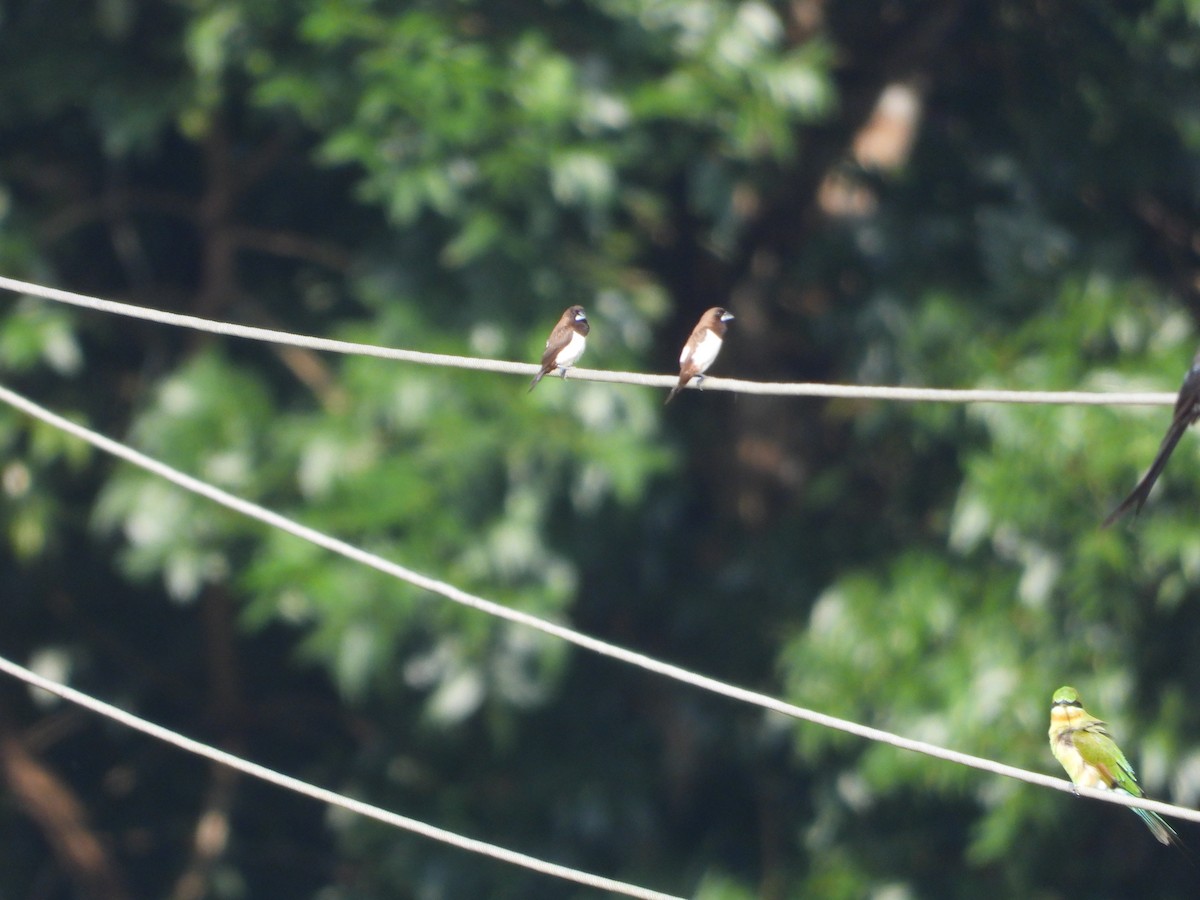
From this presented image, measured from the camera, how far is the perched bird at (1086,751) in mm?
5352

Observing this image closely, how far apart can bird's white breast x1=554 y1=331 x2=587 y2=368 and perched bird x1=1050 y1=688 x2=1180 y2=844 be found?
6.74 feet

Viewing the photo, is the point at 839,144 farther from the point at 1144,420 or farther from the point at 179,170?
the point at 179,170

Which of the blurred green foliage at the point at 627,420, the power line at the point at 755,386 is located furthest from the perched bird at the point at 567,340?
the power line at the point at 755,386

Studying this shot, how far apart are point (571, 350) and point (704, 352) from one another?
1.84 ft

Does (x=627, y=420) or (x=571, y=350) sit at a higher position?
(x=627, y=420)

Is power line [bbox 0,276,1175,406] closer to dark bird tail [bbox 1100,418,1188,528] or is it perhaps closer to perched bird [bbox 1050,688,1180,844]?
dark bird tail [bbox 1100,418,1188,528]

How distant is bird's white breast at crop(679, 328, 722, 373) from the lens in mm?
5902

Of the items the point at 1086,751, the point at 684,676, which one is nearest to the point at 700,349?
the point at 1086,751

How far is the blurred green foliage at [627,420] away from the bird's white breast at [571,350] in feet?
3.16

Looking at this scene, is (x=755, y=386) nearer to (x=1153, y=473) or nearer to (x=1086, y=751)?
(x=1153, y=473)

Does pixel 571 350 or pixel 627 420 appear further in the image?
pixel 627 420

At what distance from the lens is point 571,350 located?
6.27m

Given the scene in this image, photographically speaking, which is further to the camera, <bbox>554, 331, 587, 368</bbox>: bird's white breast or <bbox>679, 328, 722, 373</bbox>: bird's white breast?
<bbox>554, 331, 587, 368</bbox>: bird's white breast

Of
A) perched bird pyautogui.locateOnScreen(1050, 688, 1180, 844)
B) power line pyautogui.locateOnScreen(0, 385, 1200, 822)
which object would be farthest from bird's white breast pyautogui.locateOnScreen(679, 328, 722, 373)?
power line pyautogui.locateOnScreen(0, 385, 1200, 822)
